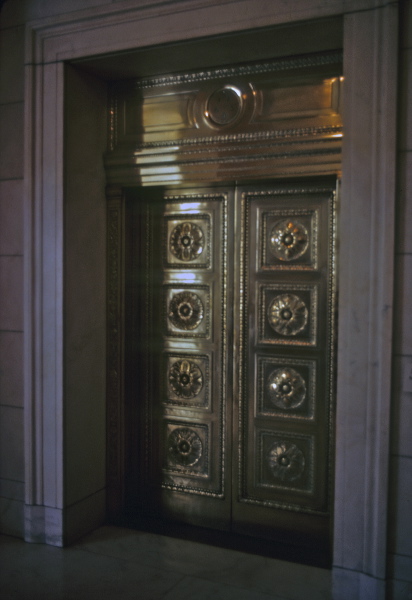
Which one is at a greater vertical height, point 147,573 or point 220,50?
point 220,50

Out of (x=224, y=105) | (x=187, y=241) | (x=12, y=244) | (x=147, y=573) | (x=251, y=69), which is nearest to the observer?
(x=147, y=573)

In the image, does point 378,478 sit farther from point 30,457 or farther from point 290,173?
point 30,457

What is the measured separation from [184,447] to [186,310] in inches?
37.1

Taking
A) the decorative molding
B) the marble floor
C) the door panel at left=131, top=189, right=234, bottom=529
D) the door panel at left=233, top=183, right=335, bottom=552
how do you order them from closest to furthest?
the marble floor, the decorative molding, the door panel at left=233, top=183, right=335, bottom=552, the door panel at left=131, top=189, right=234, bottom=529

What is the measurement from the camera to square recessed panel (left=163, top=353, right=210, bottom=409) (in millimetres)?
3814

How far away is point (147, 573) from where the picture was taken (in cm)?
318

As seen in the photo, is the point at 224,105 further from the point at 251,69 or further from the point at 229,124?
the point at 251,69

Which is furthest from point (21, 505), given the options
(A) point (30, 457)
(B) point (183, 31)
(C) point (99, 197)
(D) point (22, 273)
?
(B) point (183, 31)

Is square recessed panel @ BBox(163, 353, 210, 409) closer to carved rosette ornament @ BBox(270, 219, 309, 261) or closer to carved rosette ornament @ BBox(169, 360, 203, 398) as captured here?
carved rosette ornament @ BBox(169, 360, 203, 398)

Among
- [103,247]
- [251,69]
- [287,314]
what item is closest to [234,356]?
[287,314]

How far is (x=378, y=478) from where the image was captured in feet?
9.09

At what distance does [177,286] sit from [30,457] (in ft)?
4.77

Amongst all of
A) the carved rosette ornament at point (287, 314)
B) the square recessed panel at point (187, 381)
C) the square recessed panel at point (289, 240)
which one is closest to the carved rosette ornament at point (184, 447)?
the square recessed panel at point (187, 381)

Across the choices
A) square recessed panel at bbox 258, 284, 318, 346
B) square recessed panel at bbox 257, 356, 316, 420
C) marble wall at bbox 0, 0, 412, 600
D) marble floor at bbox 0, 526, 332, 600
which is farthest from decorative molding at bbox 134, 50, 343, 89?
marble floor at bbox 0, 526, 332, 600
